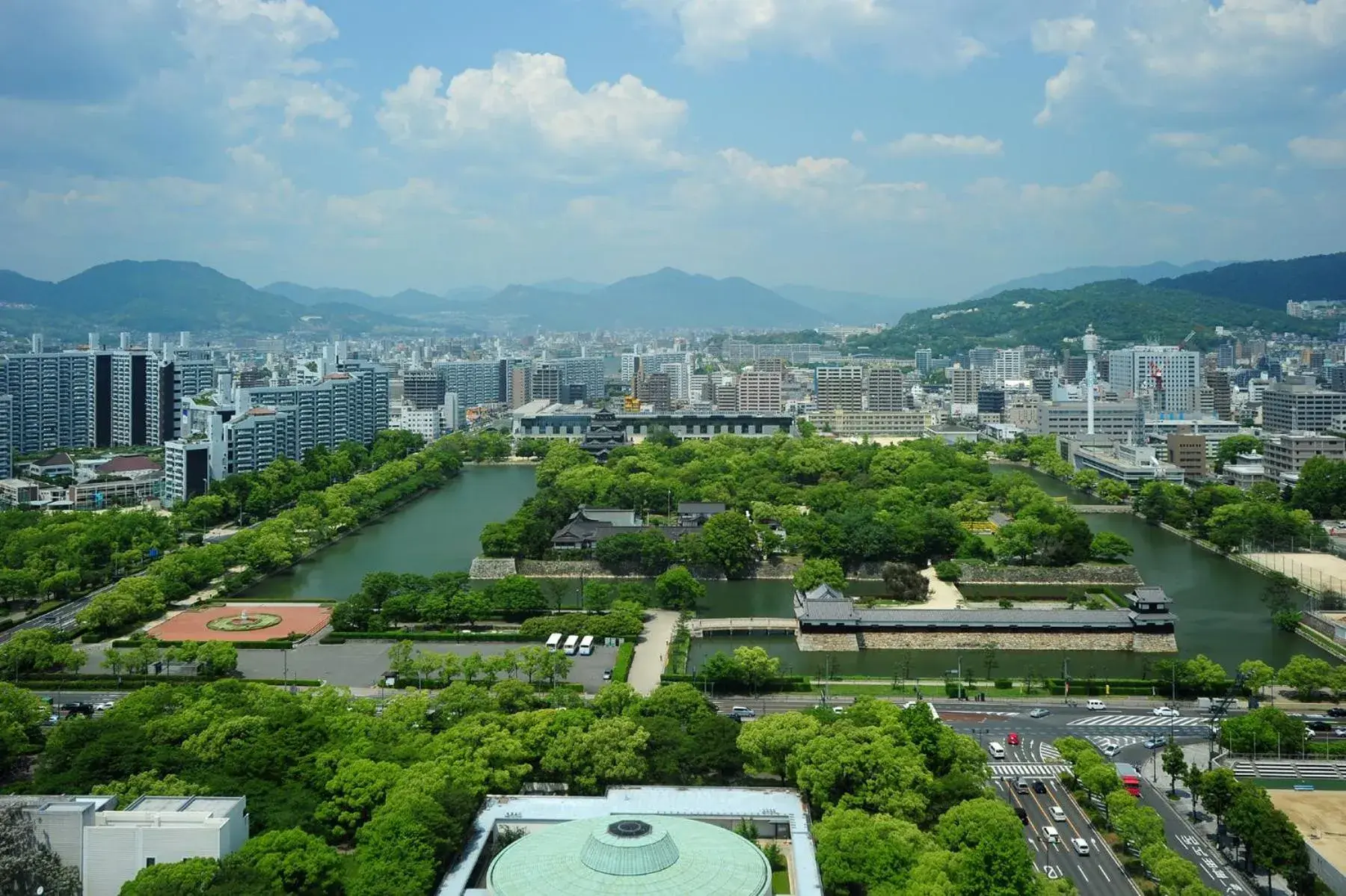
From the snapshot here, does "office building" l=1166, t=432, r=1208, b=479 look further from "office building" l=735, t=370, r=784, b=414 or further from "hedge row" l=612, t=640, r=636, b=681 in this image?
"hedge row" l=612, t=640, r=636, b=681

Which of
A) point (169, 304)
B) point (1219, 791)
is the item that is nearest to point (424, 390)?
point (1219, 791)

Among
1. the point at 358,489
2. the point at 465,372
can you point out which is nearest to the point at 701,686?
the point at 358,489

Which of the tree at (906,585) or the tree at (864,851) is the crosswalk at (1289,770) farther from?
the tree at (906,585)

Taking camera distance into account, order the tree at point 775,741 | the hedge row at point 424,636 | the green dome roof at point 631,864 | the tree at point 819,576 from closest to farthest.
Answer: the green dome roof at point 631,864, the tree at point 775,741, the hedge row at point 424,636, the tree at point 819,576

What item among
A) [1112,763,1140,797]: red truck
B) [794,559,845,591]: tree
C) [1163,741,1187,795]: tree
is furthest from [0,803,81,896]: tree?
[794,559,845,591]: tree

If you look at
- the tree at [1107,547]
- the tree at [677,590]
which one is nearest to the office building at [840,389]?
the tree at [1107,547]

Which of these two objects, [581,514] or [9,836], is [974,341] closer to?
[581,514]
